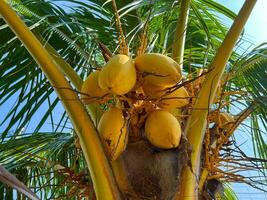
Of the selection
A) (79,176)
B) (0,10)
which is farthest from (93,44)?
(79,176)

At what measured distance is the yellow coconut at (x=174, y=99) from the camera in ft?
4.59

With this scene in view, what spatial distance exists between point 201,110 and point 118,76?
361 millimetres

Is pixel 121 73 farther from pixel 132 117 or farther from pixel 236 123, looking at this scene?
pixel 236 123

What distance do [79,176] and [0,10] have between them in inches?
23.0

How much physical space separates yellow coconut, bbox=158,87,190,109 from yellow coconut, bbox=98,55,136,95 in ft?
0.45

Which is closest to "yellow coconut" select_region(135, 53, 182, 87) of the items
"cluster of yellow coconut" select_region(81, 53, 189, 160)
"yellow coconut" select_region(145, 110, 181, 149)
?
"cluster of yellow coconut" select_region(81, 53, 189, 160)

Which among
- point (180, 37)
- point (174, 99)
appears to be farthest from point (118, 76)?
point (180, 37)

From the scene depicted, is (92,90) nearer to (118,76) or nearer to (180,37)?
(118,76)

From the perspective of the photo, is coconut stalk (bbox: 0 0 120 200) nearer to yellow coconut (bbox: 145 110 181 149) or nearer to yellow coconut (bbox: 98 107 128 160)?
yellow coconut (bbox: 98 107 128 160)

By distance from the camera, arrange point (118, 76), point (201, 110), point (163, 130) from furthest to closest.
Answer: point (201, 110) → point (163, 130) → point (118, 76)

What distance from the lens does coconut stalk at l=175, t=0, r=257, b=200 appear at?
55.3 inches

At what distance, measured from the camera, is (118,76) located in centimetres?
125

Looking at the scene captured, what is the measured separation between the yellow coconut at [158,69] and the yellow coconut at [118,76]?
0.04m

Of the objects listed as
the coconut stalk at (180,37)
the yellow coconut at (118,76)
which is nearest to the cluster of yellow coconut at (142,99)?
the yellow coconut at (118,76)
